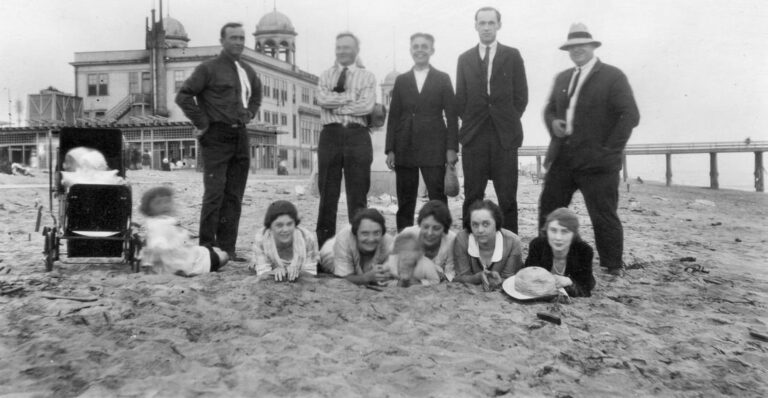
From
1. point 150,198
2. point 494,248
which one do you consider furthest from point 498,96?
point 150,198

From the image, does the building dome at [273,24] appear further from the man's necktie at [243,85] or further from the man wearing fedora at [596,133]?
the man wearing fedora at [596,133]

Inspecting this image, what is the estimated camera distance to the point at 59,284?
4.61m

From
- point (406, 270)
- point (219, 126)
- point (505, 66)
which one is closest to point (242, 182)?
point (219, 126)

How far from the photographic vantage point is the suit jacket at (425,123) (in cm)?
559

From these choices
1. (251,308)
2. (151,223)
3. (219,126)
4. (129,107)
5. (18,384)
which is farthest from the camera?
(129,107)

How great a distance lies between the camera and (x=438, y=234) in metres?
4.91

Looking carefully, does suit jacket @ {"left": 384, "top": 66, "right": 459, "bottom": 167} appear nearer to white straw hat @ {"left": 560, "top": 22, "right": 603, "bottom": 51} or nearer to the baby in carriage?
white straw hat @ {"left": 560, "top": 22, "right": 603, "bottom": 51}

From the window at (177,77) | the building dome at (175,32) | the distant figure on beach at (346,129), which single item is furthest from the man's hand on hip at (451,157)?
the building dome at (175,32)

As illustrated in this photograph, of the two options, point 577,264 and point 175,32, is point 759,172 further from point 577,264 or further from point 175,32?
point 577,264

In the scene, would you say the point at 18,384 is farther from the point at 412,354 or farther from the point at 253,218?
the point at 253,218

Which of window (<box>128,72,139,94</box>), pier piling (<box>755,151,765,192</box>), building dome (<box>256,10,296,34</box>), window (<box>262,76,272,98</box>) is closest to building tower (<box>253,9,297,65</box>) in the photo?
building dome (<box>256,10,296,34</box>)

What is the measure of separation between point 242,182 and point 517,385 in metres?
3.86

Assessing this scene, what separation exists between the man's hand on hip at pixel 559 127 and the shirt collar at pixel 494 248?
3.99 feet

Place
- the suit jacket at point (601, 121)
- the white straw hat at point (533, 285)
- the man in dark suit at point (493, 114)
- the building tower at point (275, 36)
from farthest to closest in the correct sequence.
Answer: the building tower at point (275, 36)
the man in dark suit at point (493, 114)
the suit jacket at point (601, 121)
the white straw hat at point (533, 285)
